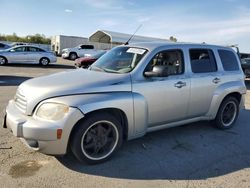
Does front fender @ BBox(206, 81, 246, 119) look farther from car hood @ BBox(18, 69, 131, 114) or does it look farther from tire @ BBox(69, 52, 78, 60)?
tire @ BBox(69, 52, 78, 60)

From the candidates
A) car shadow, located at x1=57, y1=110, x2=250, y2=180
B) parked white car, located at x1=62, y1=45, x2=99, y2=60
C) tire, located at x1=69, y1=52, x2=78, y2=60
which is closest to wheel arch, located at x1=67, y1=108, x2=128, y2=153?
car shadow, located at x1=57, y1=110, x2=250, y2=180

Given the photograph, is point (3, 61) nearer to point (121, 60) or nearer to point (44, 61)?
point (44, 61)

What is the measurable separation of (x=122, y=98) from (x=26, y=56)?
18107mm

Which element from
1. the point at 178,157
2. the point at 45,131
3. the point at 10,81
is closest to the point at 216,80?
the point at 178,157

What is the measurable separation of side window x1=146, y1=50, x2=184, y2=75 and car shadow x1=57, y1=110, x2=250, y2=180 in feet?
4.29

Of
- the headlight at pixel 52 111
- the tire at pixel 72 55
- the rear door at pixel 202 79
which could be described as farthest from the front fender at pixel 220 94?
the tire at pixel 72 55

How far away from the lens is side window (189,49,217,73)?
18.1 ft

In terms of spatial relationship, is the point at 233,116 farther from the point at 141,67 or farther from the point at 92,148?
the point at 92,148

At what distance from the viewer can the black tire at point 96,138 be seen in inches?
160

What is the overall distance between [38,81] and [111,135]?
1.38 meters

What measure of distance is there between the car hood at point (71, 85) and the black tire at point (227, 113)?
2.63 meters

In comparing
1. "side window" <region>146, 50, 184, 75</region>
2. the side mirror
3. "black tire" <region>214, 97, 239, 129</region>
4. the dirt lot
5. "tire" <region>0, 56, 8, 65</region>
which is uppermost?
"side window" <region>146, 50, 184, 75</region>

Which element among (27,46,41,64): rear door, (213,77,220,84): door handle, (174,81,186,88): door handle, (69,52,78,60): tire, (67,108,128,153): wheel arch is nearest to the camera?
(67,108,128,153): wheel arch

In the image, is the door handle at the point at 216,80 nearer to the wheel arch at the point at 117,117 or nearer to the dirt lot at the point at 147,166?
the dirt lot at the point at 147,166
